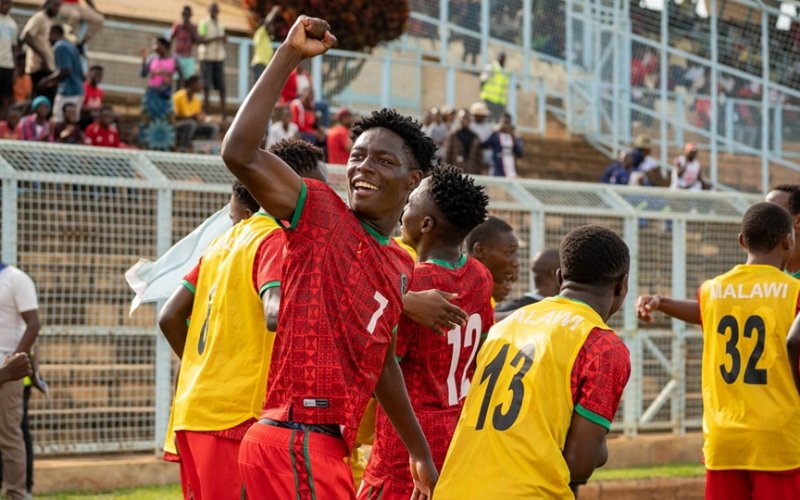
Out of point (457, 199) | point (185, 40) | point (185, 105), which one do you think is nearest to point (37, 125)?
point (185, 105)

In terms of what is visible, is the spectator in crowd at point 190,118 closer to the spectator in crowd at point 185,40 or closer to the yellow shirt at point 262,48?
the spectator in crowd at point 185,40

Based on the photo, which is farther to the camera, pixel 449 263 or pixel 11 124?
pixel 11 124

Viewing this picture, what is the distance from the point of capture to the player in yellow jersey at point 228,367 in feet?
19.2

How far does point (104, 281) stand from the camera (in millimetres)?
11508

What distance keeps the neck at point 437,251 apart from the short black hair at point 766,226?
181 centimetres

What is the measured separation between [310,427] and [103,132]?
40.3 ft

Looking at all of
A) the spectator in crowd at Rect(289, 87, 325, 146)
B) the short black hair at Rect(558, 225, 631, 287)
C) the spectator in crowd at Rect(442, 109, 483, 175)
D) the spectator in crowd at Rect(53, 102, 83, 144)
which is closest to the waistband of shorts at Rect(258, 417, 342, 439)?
the short black hair at Rect(558, 225, 631, 287)

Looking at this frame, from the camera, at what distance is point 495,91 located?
22672 millimetres

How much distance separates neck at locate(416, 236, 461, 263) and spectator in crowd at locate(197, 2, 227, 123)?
14.5 meters

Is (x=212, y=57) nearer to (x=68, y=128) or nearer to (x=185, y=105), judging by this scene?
(x=185, y=105)

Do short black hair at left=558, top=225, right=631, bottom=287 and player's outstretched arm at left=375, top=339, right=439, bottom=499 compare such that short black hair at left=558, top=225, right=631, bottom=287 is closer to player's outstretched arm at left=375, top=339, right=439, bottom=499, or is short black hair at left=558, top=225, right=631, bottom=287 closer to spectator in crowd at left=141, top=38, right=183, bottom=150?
player's outstretched arm at left=375, top=339, right=439, bottom=499

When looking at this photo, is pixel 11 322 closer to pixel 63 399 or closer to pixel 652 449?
pixel 63 399

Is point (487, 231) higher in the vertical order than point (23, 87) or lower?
lower

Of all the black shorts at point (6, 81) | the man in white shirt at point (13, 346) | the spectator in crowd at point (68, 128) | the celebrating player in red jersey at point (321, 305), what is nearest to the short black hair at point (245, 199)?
the celebrating player in red jersey at point (321, 305)
